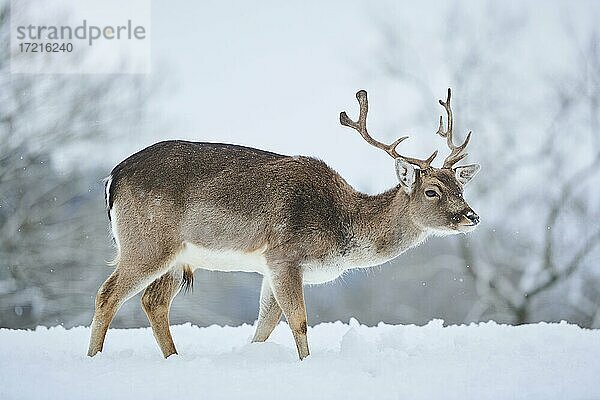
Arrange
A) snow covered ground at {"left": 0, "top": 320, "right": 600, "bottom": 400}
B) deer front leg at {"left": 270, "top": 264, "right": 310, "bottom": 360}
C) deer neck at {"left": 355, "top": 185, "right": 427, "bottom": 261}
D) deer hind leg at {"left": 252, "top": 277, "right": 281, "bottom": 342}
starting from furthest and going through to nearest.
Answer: deer hind leg at {"left": 252, "top": 277, "right": 281, "bottom": 342} < deer neck at {"left": 355, "top": 185, "right": 427, "bottom": 261} < deer front leg at {"left": 270, "top": 264, "right": 310, "bottom": 360} < snow covered ground at {"left": 0, "top": 320, "right": 600, "bottom": 400}

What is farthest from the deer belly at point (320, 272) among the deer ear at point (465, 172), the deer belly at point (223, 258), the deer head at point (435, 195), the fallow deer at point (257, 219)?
the deer ear at point (465, 172)

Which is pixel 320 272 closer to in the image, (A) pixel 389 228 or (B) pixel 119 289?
(A) pixel 389 228

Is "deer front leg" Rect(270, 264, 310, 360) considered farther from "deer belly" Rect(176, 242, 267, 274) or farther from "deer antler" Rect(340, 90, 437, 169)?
"deer antler" Rect(340, 90, 437, 169)

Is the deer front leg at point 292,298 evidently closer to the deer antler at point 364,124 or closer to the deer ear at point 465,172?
the deer antler at point 364,124

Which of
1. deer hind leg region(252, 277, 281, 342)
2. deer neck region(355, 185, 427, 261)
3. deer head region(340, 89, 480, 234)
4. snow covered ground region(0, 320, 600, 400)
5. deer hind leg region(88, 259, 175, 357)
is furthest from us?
deer hind leg region(252, 277, 281, 342)

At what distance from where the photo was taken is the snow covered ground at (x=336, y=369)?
11.8 ft

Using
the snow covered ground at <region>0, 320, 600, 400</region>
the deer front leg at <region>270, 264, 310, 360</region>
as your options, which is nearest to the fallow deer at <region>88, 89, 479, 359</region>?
the deer front leg at <region>270, 264, 310, 360</region>

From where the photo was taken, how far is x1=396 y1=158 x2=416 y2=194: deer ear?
4.74m

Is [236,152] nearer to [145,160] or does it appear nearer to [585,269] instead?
[145,160]

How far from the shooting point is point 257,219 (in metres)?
4.64

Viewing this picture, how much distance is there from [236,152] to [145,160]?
1.65 ft

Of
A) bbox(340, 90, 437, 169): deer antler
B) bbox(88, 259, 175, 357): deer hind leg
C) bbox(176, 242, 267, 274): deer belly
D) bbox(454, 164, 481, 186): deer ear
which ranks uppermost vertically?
bbox(340, 90, 437, 169): deer antler

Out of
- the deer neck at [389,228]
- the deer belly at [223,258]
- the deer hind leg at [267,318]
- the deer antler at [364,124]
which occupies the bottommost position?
the deer hind leg at [267,318]

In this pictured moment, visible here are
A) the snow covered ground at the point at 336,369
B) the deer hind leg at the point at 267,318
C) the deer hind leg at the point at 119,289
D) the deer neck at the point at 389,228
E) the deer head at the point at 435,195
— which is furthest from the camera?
the deer hind leg at the point at 267,318
